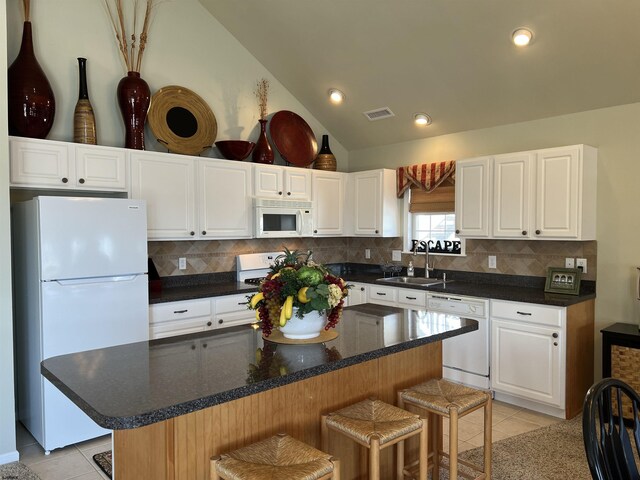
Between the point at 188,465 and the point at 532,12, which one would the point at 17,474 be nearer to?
the point at 188,465

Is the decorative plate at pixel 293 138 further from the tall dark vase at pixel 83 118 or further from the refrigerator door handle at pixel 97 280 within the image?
the refrigerator door handle at pixel 97 280

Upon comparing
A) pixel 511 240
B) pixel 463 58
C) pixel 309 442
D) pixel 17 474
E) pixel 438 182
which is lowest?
pixel 17 474

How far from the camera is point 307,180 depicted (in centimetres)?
491

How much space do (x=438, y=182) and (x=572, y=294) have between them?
5.17ft

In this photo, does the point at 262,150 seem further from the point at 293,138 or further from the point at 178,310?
the point at 178,310

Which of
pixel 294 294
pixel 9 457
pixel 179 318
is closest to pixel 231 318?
pixel 179 318

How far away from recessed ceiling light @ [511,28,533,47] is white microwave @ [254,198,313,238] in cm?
231

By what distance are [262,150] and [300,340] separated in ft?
9.16

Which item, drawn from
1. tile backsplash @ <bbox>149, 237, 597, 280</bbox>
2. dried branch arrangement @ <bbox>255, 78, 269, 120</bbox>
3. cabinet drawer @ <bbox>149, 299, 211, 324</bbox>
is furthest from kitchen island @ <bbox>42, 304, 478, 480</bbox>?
dried branch arrangement @ <bbox>255, 78, 269, 120</bbox>

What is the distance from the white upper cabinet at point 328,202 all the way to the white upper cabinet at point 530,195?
1.34 m

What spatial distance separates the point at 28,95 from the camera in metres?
3.31

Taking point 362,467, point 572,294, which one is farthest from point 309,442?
point 572,294

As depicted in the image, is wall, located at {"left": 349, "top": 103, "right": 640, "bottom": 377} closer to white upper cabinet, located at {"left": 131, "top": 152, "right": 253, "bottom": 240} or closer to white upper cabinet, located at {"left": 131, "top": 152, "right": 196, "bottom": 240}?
white upper cabinet, located at {"left": 131, "top": 152, "right": 253, "bottom": 240}

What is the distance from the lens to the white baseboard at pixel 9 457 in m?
3.01
